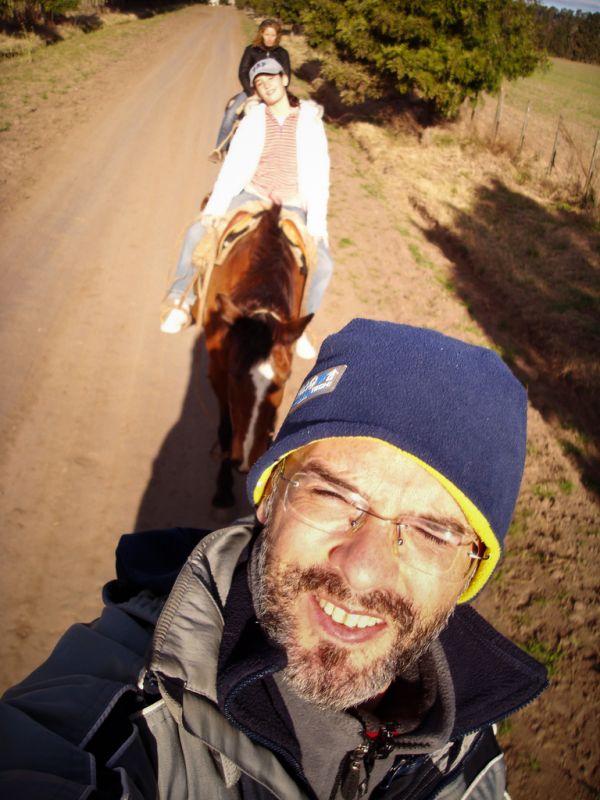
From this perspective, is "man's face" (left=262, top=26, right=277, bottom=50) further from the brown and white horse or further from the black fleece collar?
the black fleece collar

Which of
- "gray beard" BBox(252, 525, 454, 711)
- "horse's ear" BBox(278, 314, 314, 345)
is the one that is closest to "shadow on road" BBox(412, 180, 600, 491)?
"horse's ear" BBox(278, 314, 314, 345)

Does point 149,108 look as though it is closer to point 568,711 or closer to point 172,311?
point 172,311

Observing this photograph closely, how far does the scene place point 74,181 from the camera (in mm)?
9133

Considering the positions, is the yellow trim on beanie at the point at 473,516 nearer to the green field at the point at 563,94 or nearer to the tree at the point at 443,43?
the tree at the point at 443,43

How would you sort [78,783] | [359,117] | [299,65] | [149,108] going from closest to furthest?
[78,783] → [149,108] → [359,117] → [299,65]

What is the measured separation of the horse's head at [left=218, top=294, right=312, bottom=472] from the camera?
10.7 feet

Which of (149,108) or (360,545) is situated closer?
(360,545)

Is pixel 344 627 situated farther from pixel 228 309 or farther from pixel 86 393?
pixel 86 393

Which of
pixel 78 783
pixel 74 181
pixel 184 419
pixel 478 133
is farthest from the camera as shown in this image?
pixel 478 133

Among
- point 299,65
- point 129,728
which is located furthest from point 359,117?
point 129,728

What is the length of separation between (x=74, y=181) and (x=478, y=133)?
490 inches

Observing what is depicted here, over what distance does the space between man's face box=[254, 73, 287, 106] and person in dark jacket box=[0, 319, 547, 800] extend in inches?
165

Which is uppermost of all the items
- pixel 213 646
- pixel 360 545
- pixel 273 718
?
pixel 360 545

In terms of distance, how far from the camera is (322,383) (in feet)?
5.00
